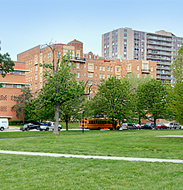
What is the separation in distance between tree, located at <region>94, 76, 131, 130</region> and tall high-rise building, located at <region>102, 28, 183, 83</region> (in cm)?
8828

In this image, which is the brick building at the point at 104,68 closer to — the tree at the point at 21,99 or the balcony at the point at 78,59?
the balcony at the point at 78,59

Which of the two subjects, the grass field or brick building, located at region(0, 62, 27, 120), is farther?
brick building, located at region(0, 62, 27, 120)

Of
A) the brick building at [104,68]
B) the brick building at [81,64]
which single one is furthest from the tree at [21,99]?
the brick building at [104,68]

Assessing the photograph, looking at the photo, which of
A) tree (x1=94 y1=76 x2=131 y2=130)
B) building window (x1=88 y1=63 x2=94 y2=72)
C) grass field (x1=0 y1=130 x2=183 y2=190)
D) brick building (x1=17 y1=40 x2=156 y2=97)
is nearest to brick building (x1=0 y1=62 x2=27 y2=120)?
brick building (x1=17 y1=40 x2=156 y2=97)

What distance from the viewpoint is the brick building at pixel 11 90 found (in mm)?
83625

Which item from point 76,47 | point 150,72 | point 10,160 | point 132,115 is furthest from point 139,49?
point 10,160

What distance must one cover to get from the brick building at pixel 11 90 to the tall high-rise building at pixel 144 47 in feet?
226

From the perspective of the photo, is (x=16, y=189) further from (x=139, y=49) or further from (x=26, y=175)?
(x=139, y=49)

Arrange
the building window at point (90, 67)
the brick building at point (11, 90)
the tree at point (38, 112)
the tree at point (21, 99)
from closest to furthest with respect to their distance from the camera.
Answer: the tree at point (38, 112), the tree at point (21, 99), the brick building at point (11, 90), the building window at point (90, 67)

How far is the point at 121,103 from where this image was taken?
56531 millimetres

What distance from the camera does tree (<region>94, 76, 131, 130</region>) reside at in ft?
181

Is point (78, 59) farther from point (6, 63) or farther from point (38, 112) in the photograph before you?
point (6, 63)

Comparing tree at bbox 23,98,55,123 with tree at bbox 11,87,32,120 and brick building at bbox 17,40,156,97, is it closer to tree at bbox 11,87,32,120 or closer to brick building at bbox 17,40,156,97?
tree at bbox 11,87,32,120

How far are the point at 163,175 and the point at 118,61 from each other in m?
108
